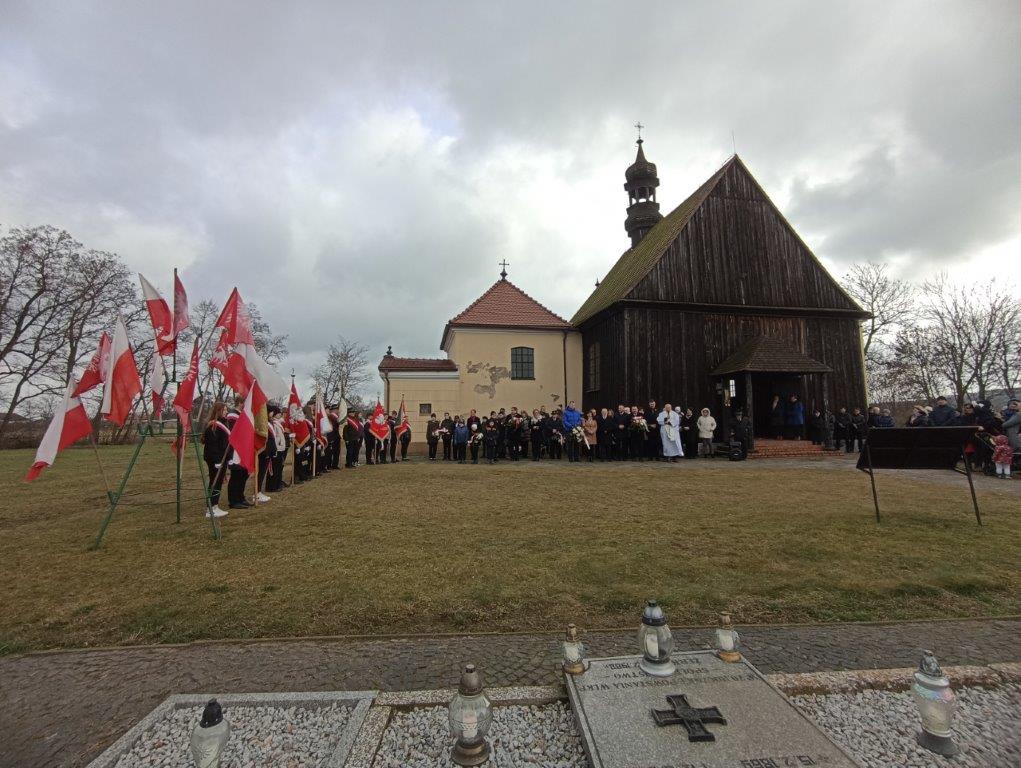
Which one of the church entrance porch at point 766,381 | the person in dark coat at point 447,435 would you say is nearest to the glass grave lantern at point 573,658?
the person in dark coat at point 447,435

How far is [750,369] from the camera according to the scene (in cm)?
1762

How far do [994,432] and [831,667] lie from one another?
13356 mm

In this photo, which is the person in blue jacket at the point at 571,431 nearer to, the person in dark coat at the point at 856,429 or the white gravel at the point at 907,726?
the person in dark coat at the point at 856,429

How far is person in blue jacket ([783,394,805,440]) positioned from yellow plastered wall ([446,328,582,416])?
880cm

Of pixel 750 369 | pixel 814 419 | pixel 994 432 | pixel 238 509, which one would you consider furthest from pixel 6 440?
pixel 994 432

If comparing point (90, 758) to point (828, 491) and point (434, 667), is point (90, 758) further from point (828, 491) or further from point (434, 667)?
point (828, 491)

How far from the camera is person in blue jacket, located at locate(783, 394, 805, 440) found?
18.7m

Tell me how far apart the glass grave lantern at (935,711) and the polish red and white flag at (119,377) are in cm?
804

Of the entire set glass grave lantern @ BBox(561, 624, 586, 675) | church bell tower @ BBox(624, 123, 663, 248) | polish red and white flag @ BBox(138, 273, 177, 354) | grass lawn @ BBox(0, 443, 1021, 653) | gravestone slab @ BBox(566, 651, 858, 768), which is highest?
church bell tower @ BBox(624, 123, 663, 248)

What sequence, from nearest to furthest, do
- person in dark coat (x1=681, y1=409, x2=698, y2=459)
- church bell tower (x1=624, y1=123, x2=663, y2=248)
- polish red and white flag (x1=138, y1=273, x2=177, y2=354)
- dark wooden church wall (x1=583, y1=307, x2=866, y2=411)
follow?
polish red and white flag (x1=138, y1=273, x2=177, y2=354) → person in dark coat (x1=681, y1=409, x2=698, y2=459) → dark wooden church wall (x1=583, y1=307, x2=866, y2=411) → church bell tower (x1=624, y1=123, x2=663, y2=248)

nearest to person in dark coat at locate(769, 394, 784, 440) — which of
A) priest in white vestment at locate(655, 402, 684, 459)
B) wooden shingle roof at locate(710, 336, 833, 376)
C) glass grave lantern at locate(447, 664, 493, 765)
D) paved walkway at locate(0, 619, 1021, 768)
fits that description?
wooden shingle roof at locate(710, 336, 833, 376)

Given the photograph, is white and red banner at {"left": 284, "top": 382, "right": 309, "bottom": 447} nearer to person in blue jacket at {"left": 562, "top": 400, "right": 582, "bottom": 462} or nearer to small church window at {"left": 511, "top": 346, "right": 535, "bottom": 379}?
person in blue jacket at {"left": 562, "top": 400, "right": 582, "bottom": 462}

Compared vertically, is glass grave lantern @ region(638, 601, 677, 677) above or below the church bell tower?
below

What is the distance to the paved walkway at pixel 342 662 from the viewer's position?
2668mm
